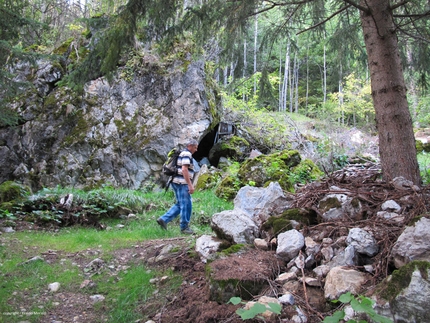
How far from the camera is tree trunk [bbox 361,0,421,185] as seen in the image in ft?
14.2

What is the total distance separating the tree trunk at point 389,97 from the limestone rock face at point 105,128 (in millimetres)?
8217

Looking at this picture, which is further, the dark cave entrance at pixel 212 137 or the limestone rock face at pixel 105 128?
the dark cave entrance at pixel 212 137

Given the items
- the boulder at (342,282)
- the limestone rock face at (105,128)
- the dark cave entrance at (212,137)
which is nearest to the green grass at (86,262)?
the boulder at (342,282)

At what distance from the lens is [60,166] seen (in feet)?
38.0

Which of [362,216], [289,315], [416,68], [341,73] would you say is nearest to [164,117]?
[341,73]

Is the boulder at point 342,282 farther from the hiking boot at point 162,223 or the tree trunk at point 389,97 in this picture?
the hiking boot at point 162,223

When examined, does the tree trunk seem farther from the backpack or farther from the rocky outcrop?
the backpack

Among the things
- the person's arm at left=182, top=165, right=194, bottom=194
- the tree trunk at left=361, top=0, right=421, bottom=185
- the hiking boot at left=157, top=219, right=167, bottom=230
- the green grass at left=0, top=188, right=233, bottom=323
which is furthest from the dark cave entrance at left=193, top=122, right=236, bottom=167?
the tree trunk at left=361, top=0, right=421, bottom=185

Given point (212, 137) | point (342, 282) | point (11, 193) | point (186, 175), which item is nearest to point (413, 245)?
point (342, 282)

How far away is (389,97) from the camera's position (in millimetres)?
4434

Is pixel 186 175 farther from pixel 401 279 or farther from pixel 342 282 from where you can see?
pixel 401 279

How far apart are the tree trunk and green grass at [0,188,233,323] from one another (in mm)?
3065

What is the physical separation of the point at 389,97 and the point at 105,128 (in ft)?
32.7

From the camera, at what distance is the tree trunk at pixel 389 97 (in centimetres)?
434
